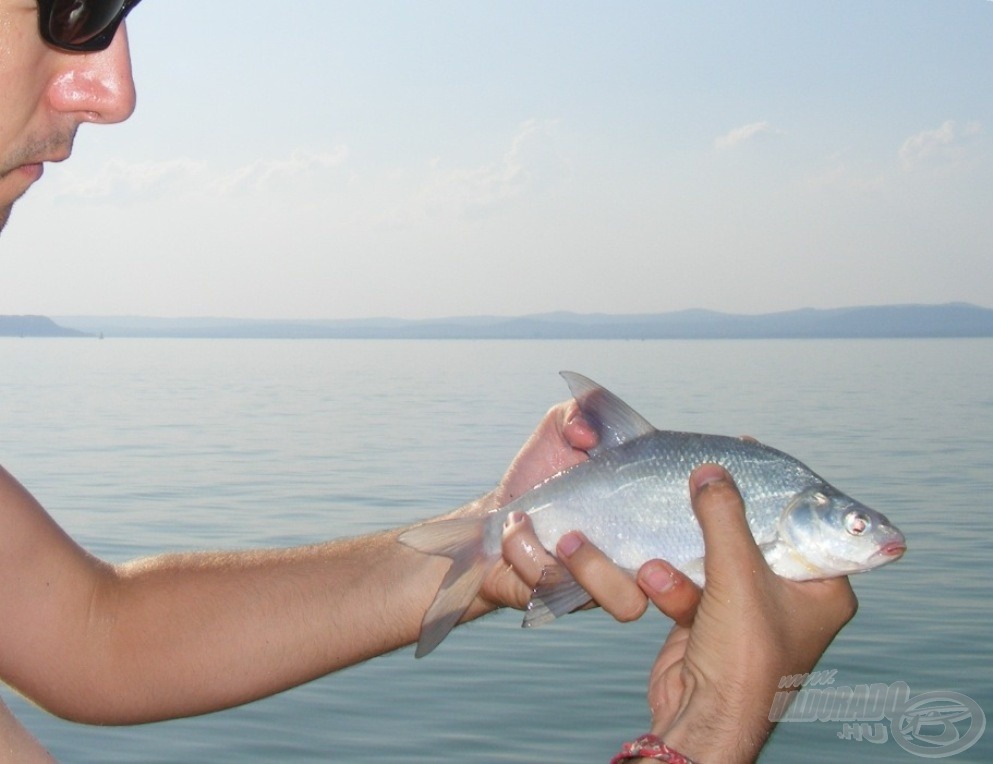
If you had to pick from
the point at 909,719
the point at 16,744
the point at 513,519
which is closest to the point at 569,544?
the point at 513,519

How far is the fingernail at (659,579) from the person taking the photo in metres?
3.62

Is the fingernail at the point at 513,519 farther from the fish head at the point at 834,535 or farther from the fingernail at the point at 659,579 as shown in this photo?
the fish head at the point at 834,535

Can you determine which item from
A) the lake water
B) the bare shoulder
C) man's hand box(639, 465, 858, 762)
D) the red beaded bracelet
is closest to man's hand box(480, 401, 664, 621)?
man's hand box(639, 465, 858, 762)

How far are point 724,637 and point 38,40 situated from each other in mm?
1981

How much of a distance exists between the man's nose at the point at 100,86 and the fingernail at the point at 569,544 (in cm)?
175

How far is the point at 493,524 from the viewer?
12.9 feet

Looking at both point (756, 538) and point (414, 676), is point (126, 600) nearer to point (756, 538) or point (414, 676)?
point (756, 538)

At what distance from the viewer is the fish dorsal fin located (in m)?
3.97

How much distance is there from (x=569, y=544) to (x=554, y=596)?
155 mm

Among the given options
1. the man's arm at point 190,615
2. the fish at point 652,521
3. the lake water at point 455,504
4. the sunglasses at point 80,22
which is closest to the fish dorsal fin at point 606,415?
the fish at point 652,521

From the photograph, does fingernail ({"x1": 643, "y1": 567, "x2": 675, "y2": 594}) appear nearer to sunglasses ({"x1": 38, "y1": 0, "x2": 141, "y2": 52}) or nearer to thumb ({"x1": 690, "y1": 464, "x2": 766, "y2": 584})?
thumb ({"x1": 690, "y1": 464, "x2": 766, "y2": 584})

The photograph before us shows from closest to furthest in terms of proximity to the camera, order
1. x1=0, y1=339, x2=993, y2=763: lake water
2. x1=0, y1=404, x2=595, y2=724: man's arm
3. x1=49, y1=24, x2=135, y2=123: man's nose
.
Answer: x1=49, y1=24, x2=135, y2=123: man's nose
x1=0, y1=404, x2=595, y2=724: man's arm
x1=0, y1=339, x2=993, y2=763: lake water

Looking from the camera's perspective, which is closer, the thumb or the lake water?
the thumb

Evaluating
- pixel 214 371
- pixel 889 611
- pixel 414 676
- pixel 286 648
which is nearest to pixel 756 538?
pixel 286 648
